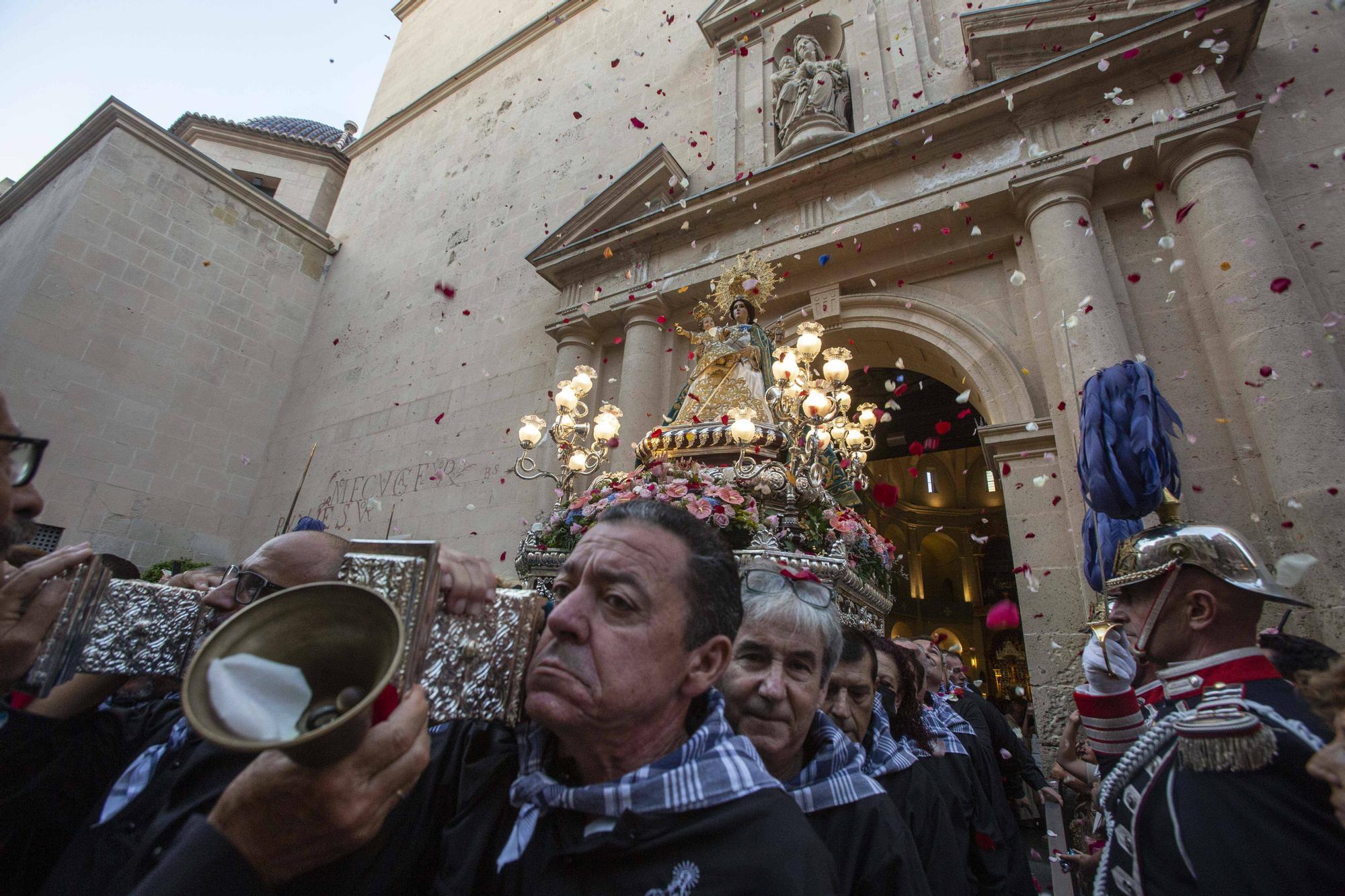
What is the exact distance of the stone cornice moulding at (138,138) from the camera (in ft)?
33.3

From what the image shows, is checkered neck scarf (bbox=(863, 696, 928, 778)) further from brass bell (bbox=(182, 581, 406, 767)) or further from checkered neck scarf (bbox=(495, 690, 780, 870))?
brass bell (bbox=(182, 581, 406, 767))

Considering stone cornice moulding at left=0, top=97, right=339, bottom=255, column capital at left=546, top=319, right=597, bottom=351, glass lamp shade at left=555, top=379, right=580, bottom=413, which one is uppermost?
stone cornice moulding at left=0, top=97, right=339, bottom=255

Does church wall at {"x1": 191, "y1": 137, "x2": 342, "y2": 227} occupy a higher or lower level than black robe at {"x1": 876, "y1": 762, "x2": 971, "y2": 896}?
higher

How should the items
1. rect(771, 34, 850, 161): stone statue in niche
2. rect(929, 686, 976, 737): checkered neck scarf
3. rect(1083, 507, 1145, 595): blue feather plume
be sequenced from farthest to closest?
rect(771, 34, 850, 161): stone statue in niche, rect(929, 686, 976, 737): checkered neck scarf, rect(1083, 507, 1145, 595): blue feather plume

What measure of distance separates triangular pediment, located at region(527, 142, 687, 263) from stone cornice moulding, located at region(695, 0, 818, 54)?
6.94 ft

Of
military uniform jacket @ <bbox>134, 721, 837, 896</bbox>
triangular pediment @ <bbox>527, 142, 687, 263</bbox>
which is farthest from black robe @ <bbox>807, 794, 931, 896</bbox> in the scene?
triangular pediment @ <bbox>527, 142, 687, 263</bbox>

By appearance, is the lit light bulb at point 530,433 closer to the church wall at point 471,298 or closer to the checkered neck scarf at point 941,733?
the church wall at point 471,298

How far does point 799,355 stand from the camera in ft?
16.3

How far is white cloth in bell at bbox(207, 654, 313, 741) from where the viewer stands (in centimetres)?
81

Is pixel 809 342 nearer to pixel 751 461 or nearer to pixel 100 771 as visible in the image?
pixel 751 461

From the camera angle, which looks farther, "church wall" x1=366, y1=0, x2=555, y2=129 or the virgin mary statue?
"church wall" x1=366, y1=0, x2=555, y2=129

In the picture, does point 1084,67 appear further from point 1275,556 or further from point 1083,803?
point 1083,803

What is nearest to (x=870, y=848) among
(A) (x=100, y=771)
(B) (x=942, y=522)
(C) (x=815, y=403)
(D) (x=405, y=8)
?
(A) (x=100, y=771)

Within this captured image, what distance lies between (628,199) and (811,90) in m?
2.67
